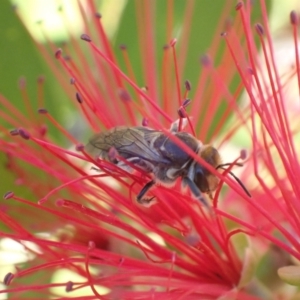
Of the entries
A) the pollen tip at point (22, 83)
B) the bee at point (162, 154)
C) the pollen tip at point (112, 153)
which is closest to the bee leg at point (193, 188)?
the bee at point (162, 154)

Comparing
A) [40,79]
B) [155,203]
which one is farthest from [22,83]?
[155,203]

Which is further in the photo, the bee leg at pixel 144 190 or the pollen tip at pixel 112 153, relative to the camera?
the bee leg at pixel 144 190

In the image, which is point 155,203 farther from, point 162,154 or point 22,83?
point 22,83

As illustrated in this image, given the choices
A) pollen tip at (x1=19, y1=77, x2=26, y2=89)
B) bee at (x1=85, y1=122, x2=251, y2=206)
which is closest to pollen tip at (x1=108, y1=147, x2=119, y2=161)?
bee at (x1=85, y1=122, x2=251, y2=206)

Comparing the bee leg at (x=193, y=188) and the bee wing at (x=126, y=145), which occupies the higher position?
the bee wing at (x=126, y=145)

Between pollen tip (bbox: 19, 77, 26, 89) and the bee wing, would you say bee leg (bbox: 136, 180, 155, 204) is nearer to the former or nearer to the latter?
the bee wing

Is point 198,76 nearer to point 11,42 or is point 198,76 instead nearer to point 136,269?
point 11,42

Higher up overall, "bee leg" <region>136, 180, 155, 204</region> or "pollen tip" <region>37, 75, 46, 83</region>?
"pollen tip" <region>37, 75, 46, 83</region>

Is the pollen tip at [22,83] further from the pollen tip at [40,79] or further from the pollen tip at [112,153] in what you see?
the pollen tip at [112,153]
